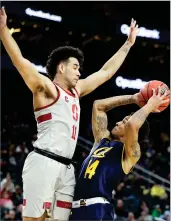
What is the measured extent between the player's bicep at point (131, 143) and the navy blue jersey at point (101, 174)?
13cm

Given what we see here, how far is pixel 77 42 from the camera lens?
2062cm

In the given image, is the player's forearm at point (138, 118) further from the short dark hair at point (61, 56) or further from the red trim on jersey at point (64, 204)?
the red trim on jersey at point (64, 204)

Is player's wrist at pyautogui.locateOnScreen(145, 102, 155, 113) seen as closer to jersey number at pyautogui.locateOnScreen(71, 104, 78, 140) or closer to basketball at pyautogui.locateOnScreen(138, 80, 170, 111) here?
basketball at pyautogui.locateOnScreen(138, 80, 170, 111)

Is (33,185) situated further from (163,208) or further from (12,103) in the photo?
(12,103)

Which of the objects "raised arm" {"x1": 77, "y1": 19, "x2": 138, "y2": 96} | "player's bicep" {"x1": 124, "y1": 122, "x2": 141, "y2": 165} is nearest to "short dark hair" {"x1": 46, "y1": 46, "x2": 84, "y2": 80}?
"raised arm" {"x1": 77, "y1": 19, "x2": 138, "y2": 96}

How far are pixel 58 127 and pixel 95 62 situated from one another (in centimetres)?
1619

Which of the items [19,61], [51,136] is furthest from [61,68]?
[51,136]

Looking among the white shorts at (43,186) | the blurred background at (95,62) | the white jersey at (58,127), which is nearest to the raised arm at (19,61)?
the white jersey at (58,127)

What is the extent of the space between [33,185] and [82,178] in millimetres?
565

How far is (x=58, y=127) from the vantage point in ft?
14.8

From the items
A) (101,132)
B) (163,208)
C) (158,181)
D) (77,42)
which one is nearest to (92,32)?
(77,42)

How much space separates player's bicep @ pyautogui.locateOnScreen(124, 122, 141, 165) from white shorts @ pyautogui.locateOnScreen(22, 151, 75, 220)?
0.62 m

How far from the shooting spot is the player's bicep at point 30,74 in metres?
4.34

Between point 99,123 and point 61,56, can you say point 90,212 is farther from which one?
point 61,56
